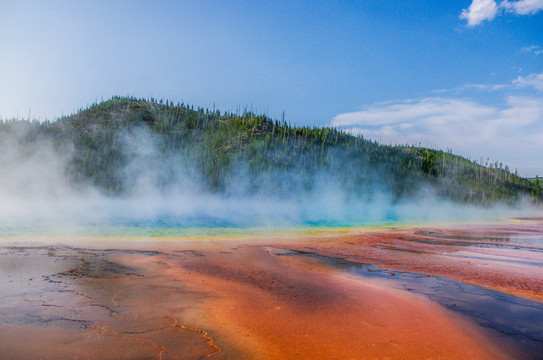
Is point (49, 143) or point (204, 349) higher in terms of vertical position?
point (49, 143)

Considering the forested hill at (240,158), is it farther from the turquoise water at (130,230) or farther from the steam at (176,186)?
the turquoise water at (130,230)

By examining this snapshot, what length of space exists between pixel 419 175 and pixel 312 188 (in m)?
48.8

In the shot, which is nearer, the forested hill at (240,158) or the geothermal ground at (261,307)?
the geothermal ground at (261,307)

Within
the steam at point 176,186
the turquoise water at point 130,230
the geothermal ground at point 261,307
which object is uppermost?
the steam at point 176,186

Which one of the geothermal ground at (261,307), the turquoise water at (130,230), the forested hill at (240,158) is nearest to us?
the geothermal ground at (261,307)

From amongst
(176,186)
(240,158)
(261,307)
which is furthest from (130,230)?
(240,158)

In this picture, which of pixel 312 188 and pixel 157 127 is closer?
pixel 312 188

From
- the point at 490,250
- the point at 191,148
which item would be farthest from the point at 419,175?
the point at 490,250

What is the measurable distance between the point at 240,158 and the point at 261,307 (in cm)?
10434

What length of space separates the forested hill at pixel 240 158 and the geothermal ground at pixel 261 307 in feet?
270

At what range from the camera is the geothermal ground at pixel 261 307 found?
15.4 feet

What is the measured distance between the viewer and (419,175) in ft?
406

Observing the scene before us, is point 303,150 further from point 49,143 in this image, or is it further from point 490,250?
point 490,250

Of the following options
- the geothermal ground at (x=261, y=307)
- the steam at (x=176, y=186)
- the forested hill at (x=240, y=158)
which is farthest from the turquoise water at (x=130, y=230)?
the forested hill at (x=240, y=158)
